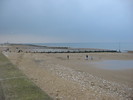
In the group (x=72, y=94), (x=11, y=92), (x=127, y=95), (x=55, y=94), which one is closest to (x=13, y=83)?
(x=11, y=92)

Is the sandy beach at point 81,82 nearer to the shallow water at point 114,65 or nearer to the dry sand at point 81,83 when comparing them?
the dry sand at point 81,83

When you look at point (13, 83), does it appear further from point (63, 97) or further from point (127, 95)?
point (127, 95)

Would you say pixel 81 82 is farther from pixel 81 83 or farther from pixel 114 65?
pixel 114 65

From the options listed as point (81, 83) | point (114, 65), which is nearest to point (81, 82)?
point (81, 83)

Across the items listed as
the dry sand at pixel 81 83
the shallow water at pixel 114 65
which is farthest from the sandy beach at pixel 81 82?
the shallow water at pixel 114 65

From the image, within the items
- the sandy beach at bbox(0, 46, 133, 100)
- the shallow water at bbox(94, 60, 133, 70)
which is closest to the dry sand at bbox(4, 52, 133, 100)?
the sandy beach at bbox(0, 46, 133, 100)

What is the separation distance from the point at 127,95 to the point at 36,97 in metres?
4.59

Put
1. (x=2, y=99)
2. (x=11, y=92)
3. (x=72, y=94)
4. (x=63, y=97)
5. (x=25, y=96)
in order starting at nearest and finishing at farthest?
(x=2, y=99) < (x=25, y=96) < (x=11, y=92) < (x=63, y=97) < (x=72, y=94)

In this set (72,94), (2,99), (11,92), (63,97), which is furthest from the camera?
(72,94)

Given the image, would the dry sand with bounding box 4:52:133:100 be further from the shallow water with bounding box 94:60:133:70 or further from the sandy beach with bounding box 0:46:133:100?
the shallow water with bounding box 94:60:133:70

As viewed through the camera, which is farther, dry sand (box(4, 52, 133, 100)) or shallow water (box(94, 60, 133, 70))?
shallow water (box(94, 60, 133, 70))

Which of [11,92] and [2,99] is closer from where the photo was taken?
[2,99]

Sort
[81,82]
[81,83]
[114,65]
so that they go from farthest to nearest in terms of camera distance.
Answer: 1. [114,65]
2. [81,82]
3. [81,83]

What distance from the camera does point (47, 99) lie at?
588 centimetres
